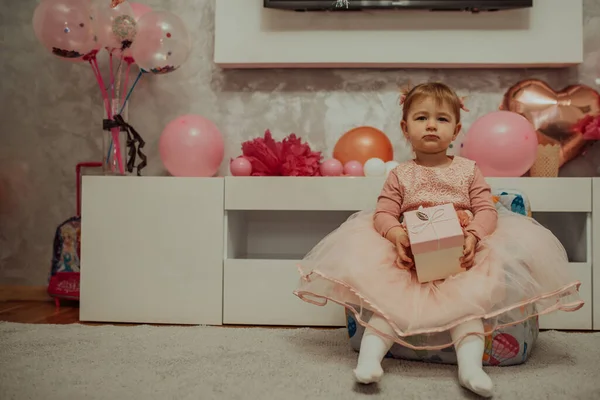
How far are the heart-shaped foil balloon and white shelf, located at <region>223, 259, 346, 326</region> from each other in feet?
3.51

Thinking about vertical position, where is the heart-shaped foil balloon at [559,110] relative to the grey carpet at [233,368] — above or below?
above

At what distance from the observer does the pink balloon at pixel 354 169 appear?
1.94m

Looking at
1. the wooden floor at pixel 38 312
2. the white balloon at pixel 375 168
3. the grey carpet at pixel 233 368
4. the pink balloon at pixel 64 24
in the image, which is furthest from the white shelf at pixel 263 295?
the pink balloon at pixel 64 24

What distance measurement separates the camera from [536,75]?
89.3 inches

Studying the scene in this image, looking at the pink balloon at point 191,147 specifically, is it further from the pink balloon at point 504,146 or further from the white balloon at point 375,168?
the pink balloon at point 504,146

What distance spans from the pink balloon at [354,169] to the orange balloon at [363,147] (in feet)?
0.19

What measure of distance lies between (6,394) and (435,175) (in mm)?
1188

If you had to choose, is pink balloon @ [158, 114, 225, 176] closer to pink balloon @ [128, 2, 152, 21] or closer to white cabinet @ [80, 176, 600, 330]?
white cabinet @ [80, 176, 600, 330]

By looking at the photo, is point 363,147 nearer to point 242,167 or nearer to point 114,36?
point 242,167

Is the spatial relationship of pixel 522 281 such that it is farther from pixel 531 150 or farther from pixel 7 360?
pixel 7 360

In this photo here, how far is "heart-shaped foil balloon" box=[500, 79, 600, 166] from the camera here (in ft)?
6.96

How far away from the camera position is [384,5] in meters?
2.11

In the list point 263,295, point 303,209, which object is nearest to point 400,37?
point 303,209

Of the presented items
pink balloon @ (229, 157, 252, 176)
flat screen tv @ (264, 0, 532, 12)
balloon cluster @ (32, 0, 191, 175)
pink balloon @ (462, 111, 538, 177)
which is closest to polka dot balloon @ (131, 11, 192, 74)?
balloon cluster @ (32, 0, 191, 175)
